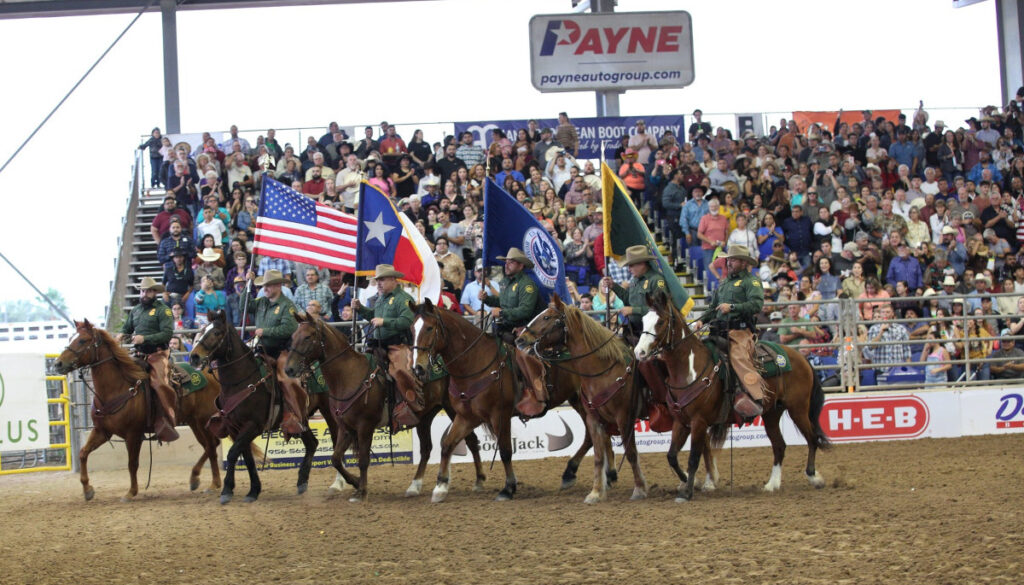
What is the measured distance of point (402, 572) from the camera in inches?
301

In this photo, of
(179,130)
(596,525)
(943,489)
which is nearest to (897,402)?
(943,489)

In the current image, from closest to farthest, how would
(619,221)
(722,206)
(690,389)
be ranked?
(690,389), (619,221), (722,206)

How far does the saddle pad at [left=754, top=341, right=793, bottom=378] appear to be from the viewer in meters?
11.1

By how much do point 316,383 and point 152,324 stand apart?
2.22 meters

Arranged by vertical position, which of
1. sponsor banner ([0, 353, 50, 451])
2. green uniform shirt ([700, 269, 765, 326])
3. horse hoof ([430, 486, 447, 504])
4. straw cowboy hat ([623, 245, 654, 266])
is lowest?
horse hoof ([430, 486, 447, 504])

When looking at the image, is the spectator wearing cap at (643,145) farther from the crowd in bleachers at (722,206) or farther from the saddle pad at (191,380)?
the saddle pad at (191,380)

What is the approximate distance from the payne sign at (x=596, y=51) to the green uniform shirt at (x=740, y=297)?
555 inches

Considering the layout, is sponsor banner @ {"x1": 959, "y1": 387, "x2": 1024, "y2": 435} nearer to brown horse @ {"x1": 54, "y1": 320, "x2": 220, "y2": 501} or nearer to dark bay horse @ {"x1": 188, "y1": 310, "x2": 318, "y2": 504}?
dark bay horse @ {"x1": 188, "y1": 310, "x2": 318, "y2": 504}

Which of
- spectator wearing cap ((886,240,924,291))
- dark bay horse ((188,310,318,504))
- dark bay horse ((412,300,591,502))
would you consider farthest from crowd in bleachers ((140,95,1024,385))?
dark bay horse ((412,300,591,502))

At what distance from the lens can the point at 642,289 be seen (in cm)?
1130

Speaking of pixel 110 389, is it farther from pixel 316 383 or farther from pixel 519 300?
pixel 519 300

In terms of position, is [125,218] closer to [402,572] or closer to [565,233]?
[565,233]

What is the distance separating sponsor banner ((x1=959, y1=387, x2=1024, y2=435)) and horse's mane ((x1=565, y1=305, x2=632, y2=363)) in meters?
7.60

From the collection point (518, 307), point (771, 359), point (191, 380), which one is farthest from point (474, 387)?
point (191, 380)
